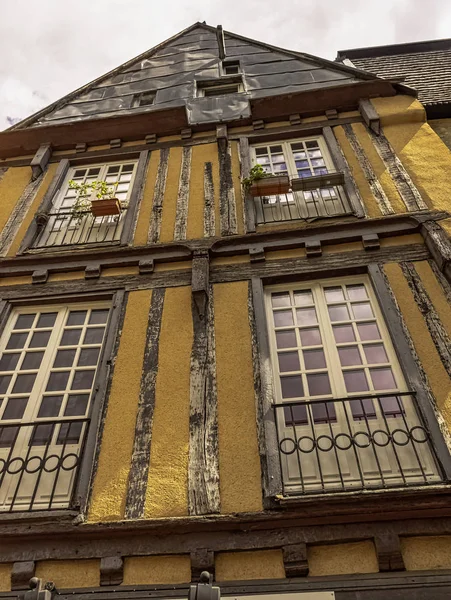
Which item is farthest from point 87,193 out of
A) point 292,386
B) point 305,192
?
point 292,386

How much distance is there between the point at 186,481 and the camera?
Result: 160 inches

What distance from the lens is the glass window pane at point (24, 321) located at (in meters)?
5.88

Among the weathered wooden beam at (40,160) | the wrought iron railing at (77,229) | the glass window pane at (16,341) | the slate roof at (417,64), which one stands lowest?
the glass window pane at (16,341)

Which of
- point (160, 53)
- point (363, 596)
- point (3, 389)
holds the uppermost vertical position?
point (160, 53)

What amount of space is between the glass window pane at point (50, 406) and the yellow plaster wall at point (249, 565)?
2.32 metres

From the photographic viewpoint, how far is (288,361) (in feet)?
16.5

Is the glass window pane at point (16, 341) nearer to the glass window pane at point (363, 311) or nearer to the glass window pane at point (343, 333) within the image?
the glass window pane at point (343, 333)

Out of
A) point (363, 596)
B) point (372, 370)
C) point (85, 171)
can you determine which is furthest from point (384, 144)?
point (363, 596)

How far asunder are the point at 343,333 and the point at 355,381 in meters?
0.68

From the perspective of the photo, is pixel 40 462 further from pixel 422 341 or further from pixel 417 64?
pixel 417 64

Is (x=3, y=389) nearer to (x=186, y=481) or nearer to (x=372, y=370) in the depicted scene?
(x=186, y=481)

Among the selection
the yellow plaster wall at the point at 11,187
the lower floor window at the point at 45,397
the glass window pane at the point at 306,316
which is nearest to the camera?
the lower floor window at the point at 45,397

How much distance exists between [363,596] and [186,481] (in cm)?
165

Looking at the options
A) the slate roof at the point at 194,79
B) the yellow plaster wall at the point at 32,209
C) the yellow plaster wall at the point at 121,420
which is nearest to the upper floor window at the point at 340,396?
the yellow plaster wall at the point at 121,420
